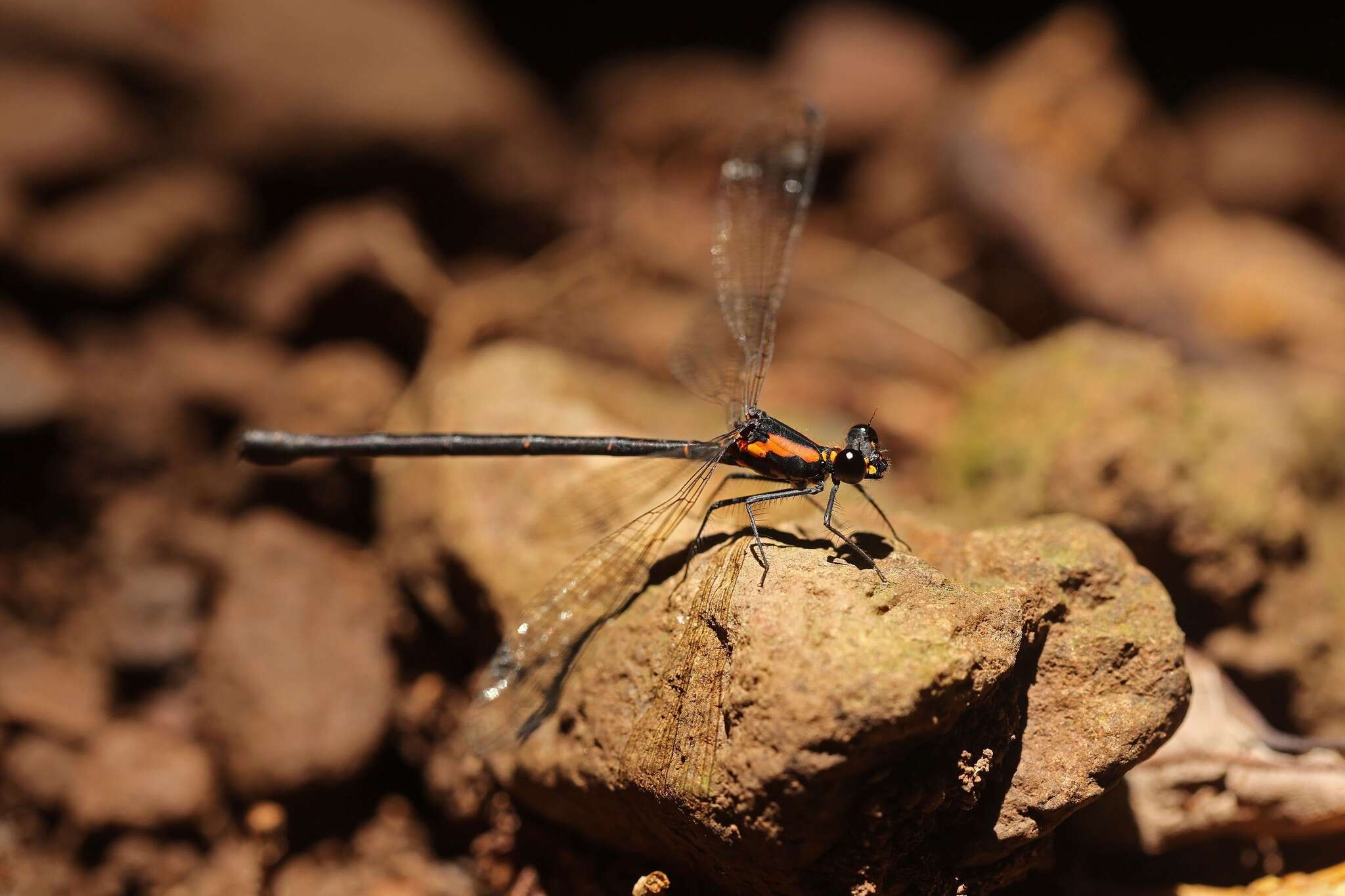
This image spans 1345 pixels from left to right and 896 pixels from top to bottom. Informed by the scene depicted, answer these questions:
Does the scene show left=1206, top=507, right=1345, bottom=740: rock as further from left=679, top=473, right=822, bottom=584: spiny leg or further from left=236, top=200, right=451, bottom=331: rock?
left=236, top=200, right=451, bottom=331: rock

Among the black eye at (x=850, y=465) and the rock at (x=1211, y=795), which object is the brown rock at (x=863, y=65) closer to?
the black eye at (x=850, y=465)

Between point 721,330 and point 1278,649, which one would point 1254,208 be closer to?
point 1278,649

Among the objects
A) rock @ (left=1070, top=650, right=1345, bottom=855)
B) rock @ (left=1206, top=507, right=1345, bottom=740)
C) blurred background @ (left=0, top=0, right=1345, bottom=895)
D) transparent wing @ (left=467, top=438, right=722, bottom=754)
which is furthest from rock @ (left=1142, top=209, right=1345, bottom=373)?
transparent wing @ (left=467, top=438, right=722, bottom=754)

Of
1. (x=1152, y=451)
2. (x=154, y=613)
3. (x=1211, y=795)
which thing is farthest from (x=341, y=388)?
(x=1211, y=795)

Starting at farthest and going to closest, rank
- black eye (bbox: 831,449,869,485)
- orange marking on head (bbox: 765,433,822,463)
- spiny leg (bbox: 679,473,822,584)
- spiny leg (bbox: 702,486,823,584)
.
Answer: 1. orange marking on head (bbox: 765,433,822,463)
2. black eye (bbox: 831,449,869,485)
3. spiny leg (bbox: 679,473,822,584)
4. spiny leg (bbox: 702,486,823,584)

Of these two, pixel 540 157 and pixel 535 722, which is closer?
pixel 535 722

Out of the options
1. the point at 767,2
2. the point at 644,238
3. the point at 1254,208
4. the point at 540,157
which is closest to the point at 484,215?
the point at 540,157
